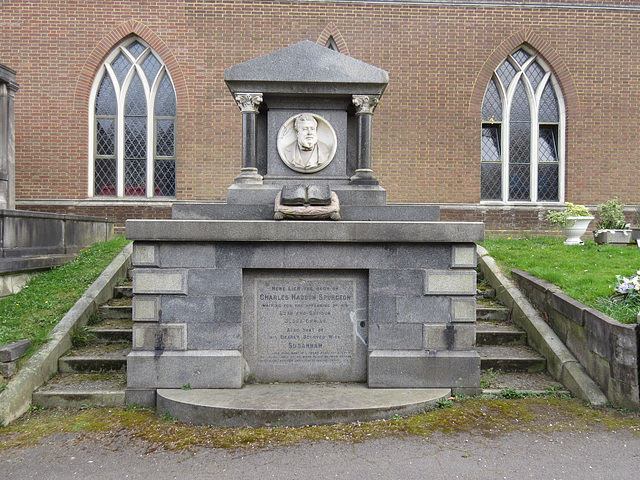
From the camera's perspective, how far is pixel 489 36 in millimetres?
12602

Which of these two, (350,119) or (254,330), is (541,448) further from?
(350,119)

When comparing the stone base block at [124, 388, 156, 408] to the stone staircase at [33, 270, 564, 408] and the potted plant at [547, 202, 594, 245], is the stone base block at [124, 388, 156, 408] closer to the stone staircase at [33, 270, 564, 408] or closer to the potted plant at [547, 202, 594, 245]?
the stone staircase at [33, 270, 564, 408]

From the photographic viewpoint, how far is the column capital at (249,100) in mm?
5461

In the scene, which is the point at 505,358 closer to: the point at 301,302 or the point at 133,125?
the point at 301,302

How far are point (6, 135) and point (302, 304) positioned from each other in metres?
7.13

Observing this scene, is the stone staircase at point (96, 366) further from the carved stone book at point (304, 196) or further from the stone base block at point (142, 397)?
the carved stone book at point (304, 196)

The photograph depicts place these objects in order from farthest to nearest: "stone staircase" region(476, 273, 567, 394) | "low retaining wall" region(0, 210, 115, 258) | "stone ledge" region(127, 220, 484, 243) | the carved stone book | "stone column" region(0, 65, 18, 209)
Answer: "stone column" region(0, 65, 18, 209) → "low retaining wall" region(0, 210, 115, 258) → "stone staircase" region(476, 273, 567, 394) → the carved stone book → "stone ledge" region(127, 220, 484, 243)

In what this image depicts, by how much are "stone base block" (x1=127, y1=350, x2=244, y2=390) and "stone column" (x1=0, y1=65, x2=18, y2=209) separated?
5.94m

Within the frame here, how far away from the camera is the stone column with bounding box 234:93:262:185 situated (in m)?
5.47

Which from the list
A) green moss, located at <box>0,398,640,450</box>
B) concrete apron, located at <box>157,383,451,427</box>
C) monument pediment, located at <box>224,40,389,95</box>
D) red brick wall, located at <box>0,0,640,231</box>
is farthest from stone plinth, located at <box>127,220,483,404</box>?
red brick wall, located at <box>0,0,640,231</box>

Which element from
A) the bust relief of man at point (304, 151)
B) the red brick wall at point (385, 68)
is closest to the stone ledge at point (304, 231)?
the bust relief of man at point (304, 151)

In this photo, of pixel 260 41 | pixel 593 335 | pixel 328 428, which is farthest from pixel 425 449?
pixel 260 41

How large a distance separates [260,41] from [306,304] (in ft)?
31.5

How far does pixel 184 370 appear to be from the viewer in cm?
470
